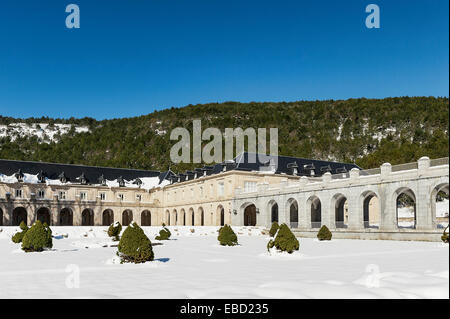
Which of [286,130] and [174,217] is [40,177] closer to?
[174,217]

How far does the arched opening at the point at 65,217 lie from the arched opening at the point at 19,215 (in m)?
5.78

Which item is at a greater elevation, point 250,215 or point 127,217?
point 250,215

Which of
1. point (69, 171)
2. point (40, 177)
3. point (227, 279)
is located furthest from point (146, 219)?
point (227, 279)

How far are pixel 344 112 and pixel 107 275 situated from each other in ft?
518

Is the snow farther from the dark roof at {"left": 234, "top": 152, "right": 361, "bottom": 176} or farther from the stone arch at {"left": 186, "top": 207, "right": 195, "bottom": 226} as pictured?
the stone arch at {"left": 186, "top": 207, "right": 195, "bottom": 226}

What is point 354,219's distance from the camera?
1556 inches

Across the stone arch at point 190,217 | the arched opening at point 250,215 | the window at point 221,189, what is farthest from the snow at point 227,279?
the stone arch at point 190,217

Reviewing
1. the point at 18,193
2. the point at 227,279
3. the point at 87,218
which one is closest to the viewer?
the point at 227,279

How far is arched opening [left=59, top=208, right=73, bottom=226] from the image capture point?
77.1 metres

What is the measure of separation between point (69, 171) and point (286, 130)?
9196 centimetres

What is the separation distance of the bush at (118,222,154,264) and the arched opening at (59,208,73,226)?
211 feet

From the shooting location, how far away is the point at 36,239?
2439 centimetres

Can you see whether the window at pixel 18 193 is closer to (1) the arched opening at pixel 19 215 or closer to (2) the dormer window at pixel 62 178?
(1) the arched opening at pixel 19 215
